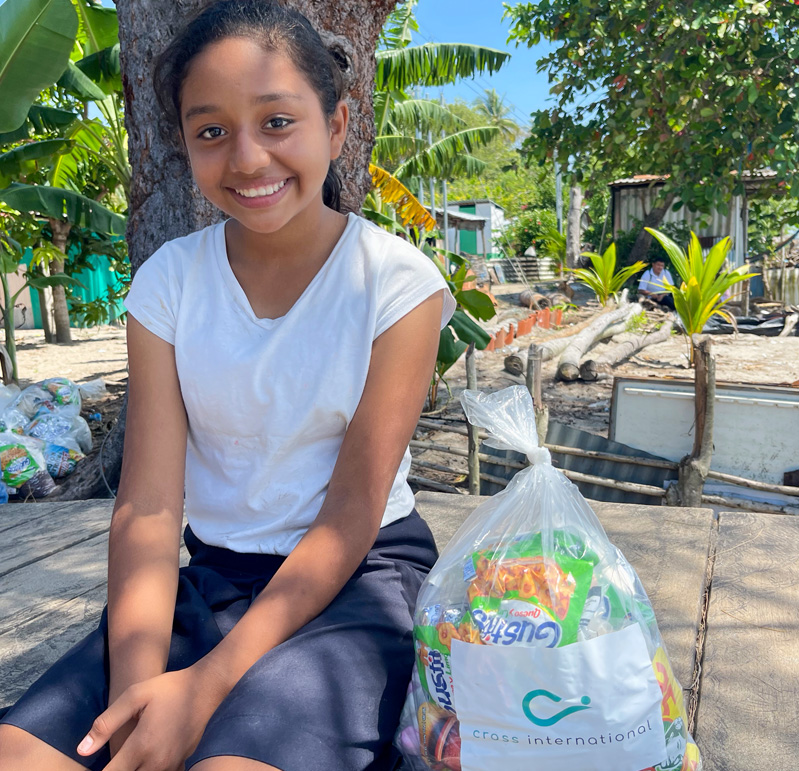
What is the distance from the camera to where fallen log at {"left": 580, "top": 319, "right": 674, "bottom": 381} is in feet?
27.1

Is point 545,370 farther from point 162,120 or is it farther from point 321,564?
point 321,564

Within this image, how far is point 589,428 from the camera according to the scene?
248 inches

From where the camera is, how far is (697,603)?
1436 millimetres

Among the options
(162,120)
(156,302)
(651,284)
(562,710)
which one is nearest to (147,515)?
(156,302)

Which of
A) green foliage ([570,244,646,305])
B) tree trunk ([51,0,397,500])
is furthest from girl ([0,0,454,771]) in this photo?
green foliage ([570,244,646,305])

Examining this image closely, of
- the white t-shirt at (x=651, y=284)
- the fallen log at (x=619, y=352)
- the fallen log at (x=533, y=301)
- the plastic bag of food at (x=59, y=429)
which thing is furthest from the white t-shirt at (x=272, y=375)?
the fallen log at (x=533, y=301)

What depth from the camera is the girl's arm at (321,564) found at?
93 centimetres

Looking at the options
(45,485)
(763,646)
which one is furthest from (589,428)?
(763,646)

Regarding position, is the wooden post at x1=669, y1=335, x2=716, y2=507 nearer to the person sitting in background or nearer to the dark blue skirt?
the dark blue skirt

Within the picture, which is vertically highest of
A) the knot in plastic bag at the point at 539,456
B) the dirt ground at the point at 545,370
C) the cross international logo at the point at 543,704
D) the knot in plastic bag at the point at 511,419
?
the knot in plastic bag at the point at 511,419

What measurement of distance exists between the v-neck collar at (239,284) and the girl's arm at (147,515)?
15 centimetres

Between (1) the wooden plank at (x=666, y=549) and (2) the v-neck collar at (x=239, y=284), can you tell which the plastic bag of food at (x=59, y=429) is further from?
(2) the v-neck collar at (x=239, y=284)

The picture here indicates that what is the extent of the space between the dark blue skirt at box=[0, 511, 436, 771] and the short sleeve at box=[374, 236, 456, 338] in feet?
1.26

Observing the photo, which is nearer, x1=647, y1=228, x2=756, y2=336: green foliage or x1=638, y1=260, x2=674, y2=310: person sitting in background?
x1=647, y1=228, x2=756, y2=336: green foliage
